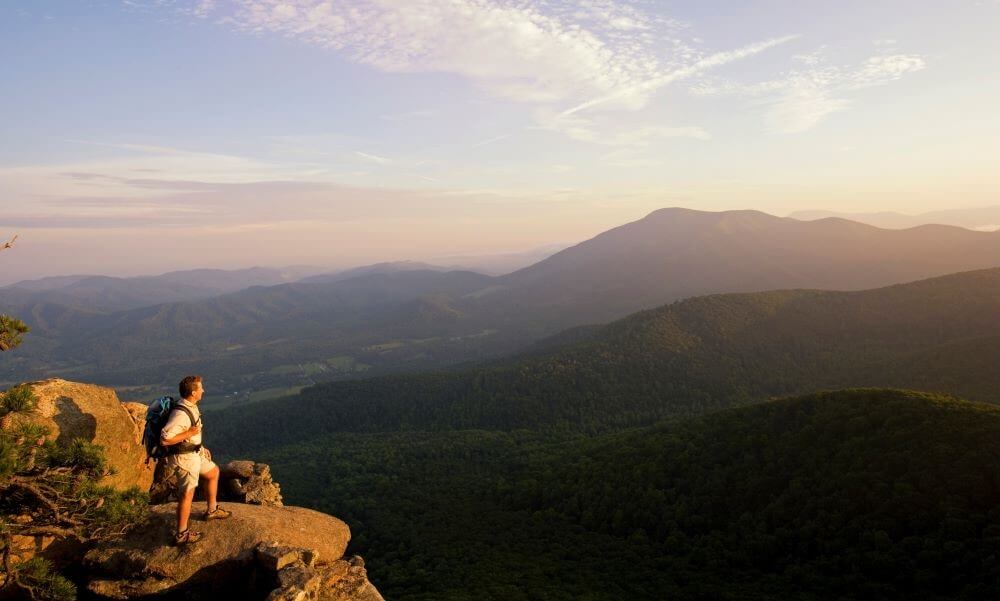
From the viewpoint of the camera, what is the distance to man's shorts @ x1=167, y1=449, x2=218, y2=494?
15.6 metres

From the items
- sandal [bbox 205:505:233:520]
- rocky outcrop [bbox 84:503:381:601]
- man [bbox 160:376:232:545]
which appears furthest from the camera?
sandal [bbox 205:505:233:520]

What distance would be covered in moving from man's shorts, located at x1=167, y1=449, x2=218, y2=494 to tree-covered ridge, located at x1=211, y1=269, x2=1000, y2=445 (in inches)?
4971

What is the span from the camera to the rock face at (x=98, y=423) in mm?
17266

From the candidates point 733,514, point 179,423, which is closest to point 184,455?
point 179,423

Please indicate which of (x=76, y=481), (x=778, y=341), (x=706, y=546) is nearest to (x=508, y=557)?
(x=706, y=546)

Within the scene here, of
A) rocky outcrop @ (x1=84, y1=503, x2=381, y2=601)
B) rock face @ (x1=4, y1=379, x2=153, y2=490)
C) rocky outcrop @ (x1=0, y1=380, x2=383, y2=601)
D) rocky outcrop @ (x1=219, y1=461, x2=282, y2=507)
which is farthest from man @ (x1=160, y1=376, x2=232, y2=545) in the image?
rocky outcrop @ (x1=219, y1=461, x2=282, y2=507)

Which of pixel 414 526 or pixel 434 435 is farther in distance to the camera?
pixel 434 435

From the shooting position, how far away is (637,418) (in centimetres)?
13625

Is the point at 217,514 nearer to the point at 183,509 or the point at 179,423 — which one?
the point at 183,509

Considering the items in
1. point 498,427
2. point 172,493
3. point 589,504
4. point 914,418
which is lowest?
point 498,427

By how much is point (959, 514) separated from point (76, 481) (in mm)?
69510

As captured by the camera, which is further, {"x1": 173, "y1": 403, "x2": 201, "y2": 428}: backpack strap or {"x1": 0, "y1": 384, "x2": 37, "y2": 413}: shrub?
{"x1": 173, "y1": 403, "x2": 201, "y2": 428}: backpack strap

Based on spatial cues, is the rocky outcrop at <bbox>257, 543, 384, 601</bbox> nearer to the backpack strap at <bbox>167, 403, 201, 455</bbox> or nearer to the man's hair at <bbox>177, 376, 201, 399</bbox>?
the backpack strap at <bbox>167, 403, 201, 455</bbox>

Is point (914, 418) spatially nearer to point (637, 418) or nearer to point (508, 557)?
point (508, 557)
